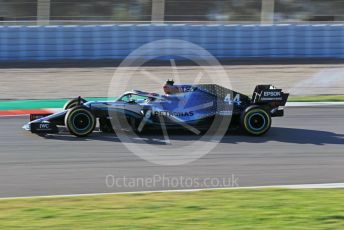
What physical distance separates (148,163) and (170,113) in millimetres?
1608

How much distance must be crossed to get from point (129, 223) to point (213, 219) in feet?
2.45

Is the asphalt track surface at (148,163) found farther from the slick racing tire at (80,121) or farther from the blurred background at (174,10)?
the blurred background at (174,10)

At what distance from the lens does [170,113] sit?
966 centimetres

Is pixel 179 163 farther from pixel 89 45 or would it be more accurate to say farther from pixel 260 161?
pixel 89 45

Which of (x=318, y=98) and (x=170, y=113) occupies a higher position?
(x=318, y=98)

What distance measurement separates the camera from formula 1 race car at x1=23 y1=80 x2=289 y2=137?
374 inches

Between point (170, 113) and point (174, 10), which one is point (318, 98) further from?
point (174, 10)

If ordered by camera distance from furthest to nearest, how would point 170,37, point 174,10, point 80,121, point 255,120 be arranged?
point 174,10, point 170,37, point 255,120, point 80,121

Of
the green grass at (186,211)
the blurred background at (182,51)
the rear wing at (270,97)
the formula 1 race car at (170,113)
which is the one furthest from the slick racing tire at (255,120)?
the blurred background at (182,51)

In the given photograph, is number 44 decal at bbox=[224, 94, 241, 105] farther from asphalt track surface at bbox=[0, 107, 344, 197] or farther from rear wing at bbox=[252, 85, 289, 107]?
asphalt track surface at bbox=[0, 107, 344, 197]

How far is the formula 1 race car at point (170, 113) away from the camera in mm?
9492

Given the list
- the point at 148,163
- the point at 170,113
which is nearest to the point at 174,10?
the point at 170,113

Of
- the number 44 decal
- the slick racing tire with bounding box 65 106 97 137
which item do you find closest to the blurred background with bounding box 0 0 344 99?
the number 44 decal

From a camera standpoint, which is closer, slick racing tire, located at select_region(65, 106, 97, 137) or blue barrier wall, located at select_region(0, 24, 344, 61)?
slick racing tire, located at select_region(65, 106, 97, 137)
